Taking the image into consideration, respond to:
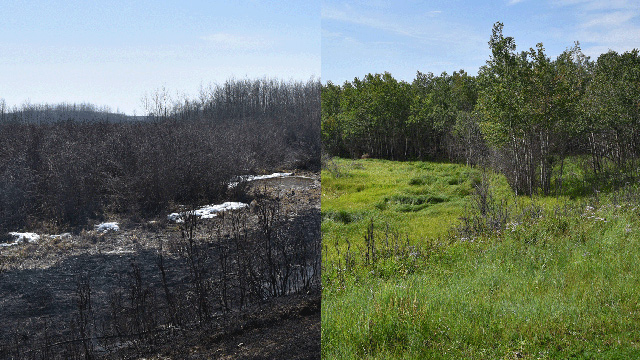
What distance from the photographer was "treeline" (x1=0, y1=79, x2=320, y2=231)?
20.0 feet

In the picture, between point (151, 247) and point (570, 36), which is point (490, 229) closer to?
point (151, 247)

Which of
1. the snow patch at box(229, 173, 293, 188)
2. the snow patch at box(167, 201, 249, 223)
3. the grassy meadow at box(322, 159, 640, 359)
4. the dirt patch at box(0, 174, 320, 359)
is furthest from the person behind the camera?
the snow patch at box(229, 173, 293, 188)

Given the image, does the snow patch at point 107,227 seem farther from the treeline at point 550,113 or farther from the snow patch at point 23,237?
the treeline at point 550,113

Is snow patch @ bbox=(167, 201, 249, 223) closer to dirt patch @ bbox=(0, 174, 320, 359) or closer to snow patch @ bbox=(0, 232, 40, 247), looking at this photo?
dirt patch @ bbox=(0, 174, 320, 359)

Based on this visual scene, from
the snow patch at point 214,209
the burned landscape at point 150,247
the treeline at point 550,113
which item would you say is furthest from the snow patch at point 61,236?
the treeline at point 550,113

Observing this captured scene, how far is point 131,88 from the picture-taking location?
22.2 ft

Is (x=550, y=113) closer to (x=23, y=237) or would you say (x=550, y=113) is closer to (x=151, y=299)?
(x=151, y=299)

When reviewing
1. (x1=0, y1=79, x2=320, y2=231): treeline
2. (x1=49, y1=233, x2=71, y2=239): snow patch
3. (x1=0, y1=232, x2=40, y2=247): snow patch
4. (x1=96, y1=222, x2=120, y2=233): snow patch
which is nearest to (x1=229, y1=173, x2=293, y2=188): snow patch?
(x1=0, y1=79, x2=320, y2=231): treeline

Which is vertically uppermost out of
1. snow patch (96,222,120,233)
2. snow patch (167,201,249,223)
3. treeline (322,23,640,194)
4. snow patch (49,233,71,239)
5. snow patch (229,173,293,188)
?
treeline (322,23,640,194)

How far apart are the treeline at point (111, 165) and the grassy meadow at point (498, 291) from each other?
2.46 metres

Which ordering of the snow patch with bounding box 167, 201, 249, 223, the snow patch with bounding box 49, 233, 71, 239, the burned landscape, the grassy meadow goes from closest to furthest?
the grassy meadow
the burned landscape
the snow patch with bounding box 49, 233, 71, 239
the snow patch with bounding box 167, 201, 249, 223

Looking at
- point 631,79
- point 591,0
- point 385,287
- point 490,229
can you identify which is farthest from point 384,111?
point 385,287

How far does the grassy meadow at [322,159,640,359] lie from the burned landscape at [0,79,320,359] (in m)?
0.43

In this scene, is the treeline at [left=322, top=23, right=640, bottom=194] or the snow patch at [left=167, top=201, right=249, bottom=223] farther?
the treeline at [left=322, top=23, right=640, bottom=194]
